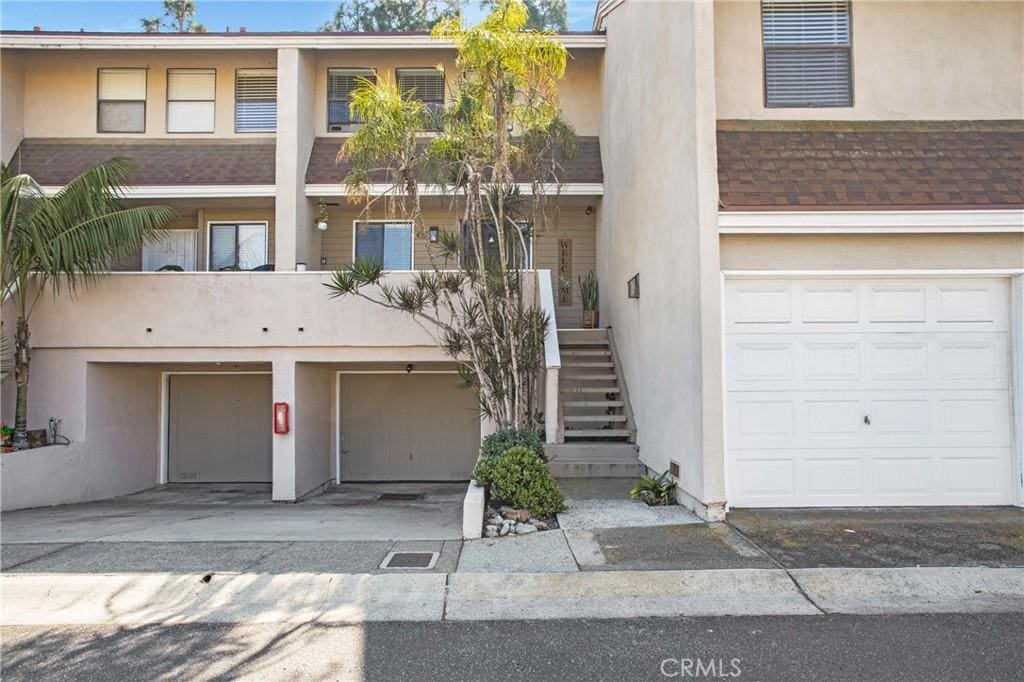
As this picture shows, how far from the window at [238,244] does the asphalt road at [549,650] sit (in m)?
9.67

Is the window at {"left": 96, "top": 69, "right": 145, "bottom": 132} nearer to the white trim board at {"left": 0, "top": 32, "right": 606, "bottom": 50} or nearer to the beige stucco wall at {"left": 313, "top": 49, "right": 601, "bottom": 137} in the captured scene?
the white trim board at {"left": 0, "top": 32, "right": 606, "bottom": 50}

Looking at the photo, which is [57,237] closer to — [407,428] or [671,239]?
[407,428]

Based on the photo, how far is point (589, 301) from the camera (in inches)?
503

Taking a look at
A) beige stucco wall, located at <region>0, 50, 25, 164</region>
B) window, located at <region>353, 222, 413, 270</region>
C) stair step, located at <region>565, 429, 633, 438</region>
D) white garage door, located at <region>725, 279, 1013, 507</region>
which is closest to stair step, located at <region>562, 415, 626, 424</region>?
stair step, located at <region>565, 429, 633, 438</region>

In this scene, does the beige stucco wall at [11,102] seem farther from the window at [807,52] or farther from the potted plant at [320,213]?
the window at [807,52]

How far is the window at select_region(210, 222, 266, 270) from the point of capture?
44.3ft

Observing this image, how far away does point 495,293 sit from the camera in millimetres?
8750

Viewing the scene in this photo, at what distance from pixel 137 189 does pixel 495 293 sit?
782cm

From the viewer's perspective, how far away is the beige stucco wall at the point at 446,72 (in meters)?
13.4

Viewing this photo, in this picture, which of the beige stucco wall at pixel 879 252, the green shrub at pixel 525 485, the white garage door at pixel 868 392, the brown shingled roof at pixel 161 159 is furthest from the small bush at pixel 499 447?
the brown shingled roof at pixel 161 159

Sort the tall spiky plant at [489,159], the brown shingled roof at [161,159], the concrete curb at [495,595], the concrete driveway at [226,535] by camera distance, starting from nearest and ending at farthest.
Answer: the concrete curb at [495,595] → the concrete driveway at [226,535] → the tall spiky plant at [489,159] → the brown shingled roof at [161,159]

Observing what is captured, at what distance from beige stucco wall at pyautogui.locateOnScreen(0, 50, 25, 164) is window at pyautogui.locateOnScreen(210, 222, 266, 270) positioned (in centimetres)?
393

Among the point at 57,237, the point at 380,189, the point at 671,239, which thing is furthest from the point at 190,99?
the point at 671,239

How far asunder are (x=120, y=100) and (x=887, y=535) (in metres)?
15.0
